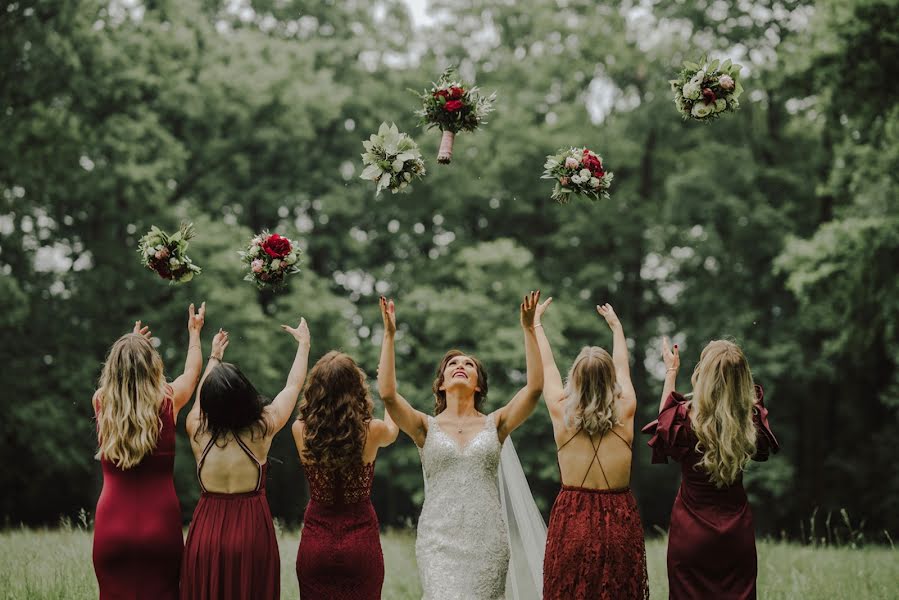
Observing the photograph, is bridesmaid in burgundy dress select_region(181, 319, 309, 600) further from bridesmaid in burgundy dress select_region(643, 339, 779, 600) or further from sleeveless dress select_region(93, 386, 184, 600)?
bridesmaid in burgundy dress select_region(643, 339, 779, 600)

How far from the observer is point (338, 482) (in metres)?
5.36

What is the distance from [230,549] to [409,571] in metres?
3.95

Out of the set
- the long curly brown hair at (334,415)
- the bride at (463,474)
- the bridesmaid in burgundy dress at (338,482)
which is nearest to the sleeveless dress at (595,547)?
the bride at (463,474)

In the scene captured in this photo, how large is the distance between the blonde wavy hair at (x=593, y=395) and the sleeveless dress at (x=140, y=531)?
242cm

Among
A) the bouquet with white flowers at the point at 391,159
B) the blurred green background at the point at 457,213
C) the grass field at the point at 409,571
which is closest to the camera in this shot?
the bouquet with white flowers at the point at 391,159

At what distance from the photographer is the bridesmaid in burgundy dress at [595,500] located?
5375 mm

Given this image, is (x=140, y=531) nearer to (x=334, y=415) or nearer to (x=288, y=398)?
(x=288, y=398)

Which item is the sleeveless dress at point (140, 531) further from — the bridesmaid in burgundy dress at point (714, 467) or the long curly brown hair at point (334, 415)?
the bridesmaid in burgundy dress at point (714, 467)

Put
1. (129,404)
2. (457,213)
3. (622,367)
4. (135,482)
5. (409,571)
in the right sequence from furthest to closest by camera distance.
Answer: (457,213)
(409,571)
(622,367)
(135,482)
(129,404)

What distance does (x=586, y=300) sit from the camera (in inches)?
892

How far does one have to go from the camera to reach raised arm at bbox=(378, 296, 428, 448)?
515cm

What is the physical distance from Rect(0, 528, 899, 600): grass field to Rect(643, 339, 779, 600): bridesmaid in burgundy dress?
7.99 feet

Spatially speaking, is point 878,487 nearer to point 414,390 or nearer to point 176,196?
point 414,390

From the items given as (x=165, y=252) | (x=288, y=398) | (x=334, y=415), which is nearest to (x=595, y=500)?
(x=334, y=415)
